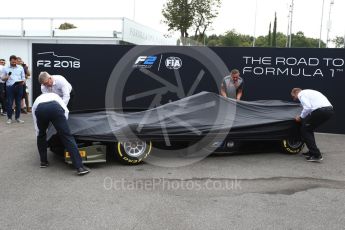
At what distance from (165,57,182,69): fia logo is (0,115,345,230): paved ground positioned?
454 centimetres

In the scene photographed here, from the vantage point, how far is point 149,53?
11438 millimetres

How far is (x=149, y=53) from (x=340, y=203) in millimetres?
7556

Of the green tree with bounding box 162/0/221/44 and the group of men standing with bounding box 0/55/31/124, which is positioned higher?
the green tree with bounding box 162/0/221/44

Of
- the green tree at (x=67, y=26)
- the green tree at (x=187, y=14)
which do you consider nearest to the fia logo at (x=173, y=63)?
the green tree at (x=67, y=26)

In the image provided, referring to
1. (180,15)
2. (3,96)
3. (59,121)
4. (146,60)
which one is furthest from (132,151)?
(180,15)

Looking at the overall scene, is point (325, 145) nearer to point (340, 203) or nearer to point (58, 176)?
point (340, 203)

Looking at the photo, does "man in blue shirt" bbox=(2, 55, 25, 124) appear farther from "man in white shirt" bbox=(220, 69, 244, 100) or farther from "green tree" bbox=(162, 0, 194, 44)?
"green tree" bbox=(162, 0, 194, 44)

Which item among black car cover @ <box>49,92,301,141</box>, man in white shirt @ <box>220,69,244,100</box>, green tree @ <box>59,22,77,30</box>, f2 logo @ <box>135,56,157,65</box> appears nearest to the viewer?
black car cover @ <box>49,92,301,141</box>

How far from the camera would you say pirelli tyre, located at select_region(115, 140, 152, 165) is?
649cm

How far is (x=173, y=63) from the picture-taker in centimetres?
1130

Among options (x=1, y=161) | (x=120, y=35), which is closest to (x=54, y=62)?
(x=120, y=35)

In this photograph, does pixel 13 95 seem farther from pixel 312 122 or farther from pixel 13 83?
pixel 312 122

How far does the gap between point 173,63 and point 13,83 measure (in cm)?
427

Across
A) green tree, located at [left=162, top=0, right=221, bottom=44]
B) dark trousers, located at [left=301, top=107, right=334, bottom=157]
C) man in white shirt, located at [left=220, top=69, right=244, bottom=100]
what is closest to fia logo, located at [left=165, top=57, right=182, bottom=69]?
man in white shirt, located at [left=220, top=69, right=244, bottom=100]
